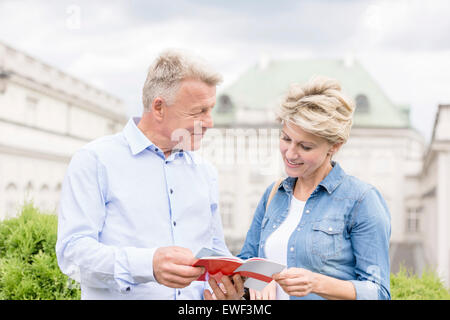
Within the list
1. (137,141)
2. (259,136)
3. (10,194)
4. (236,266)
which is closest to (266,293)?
(236,266)

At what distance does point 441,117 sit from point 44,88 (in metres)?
24.2

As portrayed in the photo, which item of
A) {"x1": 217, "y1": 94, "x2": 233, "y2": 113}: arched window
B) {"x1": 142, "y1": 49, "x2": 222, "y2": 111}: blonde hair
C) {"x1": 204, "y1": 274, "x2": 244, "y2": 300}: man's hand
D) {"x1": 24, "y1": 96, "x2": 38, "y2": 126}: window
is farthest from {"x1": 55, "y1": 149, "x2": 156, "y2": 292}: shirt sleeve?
{"x1": 217, "y1": 94, "x2": 233, "y2": 113}: arched window

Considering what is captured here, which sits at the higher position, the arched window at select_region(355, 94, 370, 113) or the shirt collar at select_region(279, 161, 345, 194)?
the arched window at select_region(355, 94, 370, 113)

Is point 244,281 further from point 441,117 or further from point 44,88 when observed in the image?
point 44,88

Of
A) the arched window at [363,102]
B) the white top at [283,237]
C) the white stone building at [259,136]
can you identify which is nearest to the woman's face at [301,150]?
the white top at [283,237]

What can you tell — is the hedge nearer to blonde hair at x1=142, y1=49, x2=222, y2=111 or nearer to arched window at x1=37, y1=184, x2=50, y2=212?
blonde hair at x1=142, y1=49, x2=222, y2=111

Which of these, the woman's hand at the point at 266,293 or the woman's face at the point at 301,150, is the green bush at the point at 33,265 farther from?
the woman's face at the point at 301,150

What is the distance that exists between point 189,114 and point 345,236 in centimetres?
96

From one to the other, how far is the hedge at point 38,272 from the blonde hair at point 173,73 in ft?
10.1

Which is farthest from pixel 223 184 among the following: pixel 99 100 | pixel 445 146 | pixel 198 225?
pixel 198 225

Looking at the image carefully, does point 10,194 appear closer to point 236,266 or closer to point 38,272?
point 38,272

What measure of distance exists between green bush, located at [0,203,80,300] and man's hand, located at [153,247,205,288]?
3119mm

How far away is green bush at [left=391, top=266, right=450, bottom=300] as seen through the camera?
5.69 m

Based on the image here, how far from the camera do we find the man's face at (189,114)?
273cm
